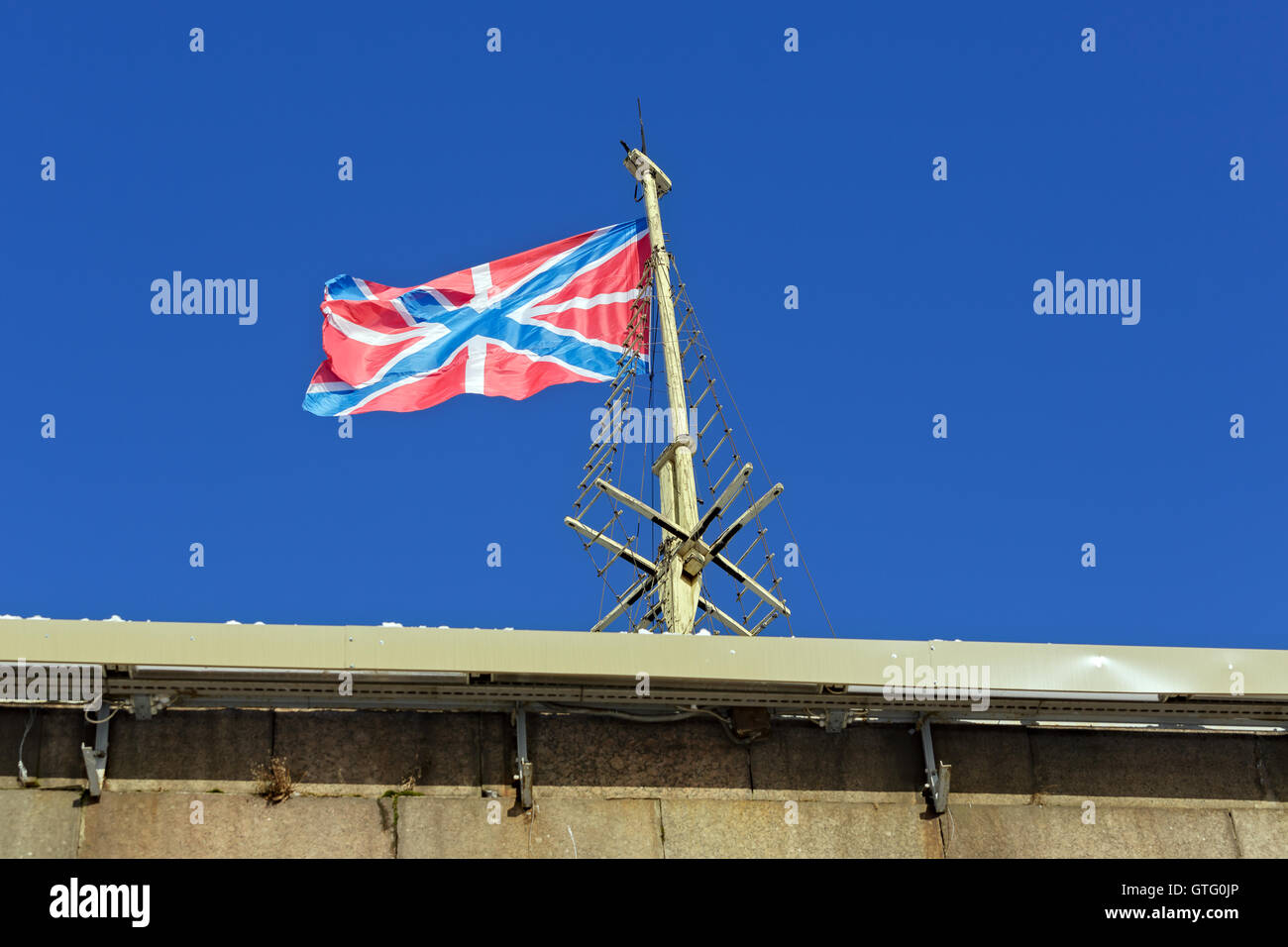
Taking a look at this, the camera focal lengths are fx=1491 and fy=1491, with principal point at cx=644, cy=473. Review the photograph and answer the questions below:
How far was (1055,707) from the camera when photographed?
10.5m

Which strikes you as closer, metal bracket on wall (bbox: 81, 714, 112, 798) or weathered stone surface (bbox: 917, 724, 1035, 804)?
metal bracket on wall (bbox: 81, 714, 112, 798)

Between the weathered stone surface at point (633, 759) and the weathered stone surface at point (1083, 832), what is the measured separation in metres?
1.53

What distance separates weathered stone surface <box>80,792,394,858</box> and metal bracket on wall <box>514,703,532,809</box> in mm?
863

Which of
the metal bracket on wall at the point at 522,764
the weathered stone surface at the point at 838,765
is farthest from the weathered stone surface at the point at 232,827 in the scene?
the weathered stone surface at the point at 838,765

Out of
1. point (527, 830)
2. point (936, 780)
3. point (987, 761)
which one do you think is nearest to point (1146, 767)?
point (987, 761)

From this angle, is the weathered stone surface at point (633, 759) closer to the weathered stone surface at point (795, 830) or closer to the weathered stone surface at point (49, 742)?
the weathered stone surface at point (795, 830)

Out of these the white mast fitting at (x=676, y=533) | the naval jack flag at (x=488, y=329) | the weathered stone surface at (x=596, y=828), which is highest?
the naval jack flag at (x=488, y=329)

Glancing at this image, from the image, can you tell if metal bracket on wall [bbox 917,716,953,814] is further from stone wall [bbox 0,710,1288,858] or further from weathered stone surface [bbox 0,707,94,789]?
weathered stone surface [bbox 0,707,94,789]

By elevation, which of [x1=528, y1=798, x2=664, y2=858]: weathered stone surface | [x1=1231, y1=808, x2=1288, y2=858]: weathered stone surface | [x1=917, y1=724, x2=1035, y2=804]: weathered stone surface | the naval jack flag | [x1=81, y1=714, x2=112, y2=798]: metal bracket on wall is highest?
the naval jack flag

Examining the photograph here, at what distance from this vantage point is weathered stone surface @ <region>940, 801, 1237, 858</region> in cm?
998

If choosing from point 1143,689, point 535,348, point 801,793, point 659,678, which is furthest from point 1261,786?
point 535,348

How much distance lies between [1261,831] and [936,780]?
232 cm

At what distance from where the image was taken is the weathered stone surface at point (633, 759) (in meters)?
9.91

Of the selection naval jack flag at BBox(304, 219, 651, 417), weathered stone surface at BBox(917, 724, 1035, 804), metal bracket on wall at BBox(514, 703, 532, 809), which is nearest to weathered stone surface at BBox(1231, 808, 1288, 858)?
weathered stone surface at BBox(917, 724, 1035, 804)
